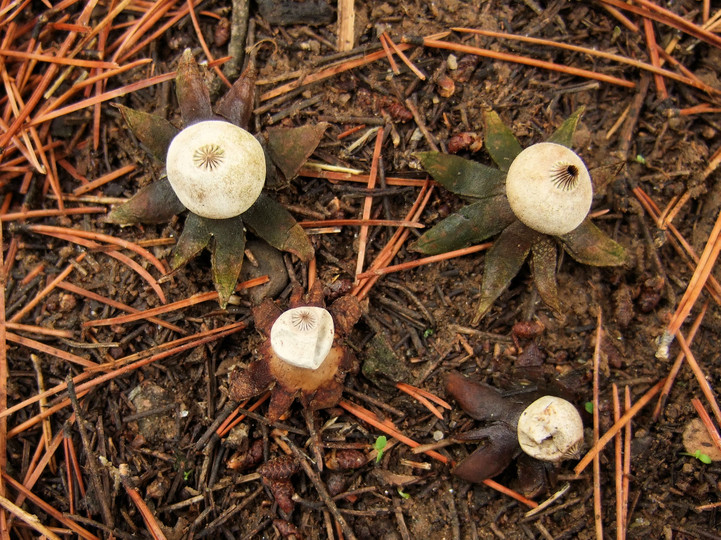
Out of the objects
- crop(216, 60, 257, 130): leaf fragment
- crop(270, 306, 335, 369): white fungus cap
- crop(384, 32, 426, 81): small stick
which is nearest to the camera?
crop(270, 306, 335, 369): white fungus cap

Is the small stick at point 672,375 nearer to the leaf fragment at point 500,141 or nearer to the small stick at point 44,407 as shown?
the leaf fragment at point 500,141

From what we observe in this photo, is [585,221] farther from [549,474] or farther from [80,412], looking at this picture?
[80,412]

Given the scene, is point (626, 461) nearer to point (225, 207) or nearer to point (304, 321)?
point (304, 321)

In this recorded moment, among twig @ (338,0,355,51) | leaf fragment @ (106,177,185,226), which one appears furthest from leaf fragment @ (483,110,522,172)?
leaf fragment @ (106,177,185,226)

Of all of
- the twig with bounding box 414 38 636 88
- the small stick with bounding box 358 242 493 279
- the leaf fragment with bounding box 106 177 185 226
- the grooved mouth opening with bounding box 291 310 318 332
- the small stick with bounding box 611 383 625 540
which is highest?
the twig with bounding box 414 38 636 88

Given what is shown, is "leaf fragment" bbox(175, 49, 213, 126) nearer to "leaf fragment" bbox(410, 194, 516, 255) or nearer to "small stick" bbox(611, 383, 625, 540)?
"leaf fragment" bbox(410, 194, 516, 255)

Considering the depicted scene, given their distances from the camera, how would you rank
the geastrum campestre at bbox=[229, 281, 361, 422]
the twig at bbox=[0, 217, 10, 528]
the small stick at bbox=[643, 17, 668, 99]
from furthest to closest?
1. the small stick at bbox=[643, 17, 668, 99]
2. the twig at bbox=[0, 217, 10, 528]
3. the geastrum campestre at bbox=[229, 281, 361, 422]
